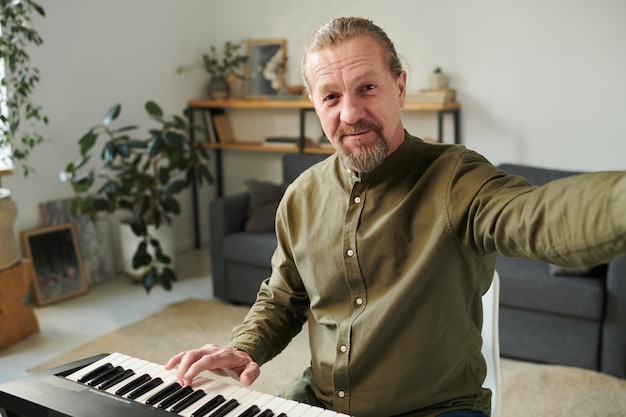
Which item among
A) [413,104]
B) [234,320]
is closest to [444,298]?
[234,320]

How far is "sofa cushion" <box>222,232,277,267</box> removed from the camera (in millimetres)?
3607

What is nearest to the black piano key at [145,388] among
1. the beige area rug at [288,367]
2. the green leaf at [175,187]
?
the beige area rug at [288,367]

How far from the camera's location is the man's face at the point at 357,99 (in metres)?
1.24

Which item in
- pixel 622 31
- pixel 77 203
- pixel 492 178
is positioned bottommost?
pixel 77 203

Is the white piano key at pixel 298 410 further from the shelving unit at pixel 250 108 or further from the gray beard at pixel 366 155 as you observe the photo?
the shelving unit at pixel 250 108

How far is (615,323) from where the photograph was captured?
9.20 feet

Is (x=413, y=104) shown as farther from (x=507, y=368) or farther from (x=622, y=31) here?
(x=507, y=368)

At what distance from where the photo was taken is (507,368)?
9.68 ft

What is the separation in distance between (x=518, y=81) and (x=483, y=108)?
28 centimetres

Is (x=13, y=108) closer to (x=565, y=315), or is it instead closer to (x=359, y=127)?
(x=359, y=127)

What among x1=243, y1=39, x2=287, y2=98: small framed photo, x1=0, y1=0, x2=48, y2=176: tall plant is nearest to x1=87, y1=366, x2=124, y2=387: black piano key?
x1=0, y1=0, x2=48, y2=176: tall plant

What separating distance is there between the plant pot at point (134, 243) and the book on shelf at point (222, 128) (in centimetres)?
118

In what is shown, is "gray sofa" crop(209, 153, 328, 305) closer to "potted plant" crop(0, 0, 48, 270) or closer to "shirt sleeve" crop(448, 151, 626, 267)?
"potted plant" crop(0, 0, 48, 270)

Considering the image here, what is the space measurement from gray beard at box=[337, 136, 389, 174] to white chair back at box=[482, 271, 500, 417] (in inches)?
21.9
